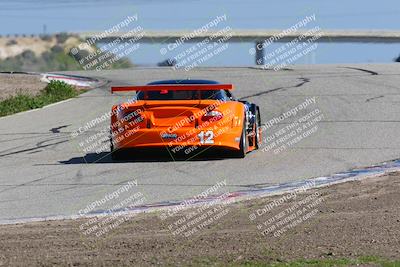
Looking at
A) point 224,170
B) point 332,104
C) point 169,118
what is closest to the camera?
point 224,170

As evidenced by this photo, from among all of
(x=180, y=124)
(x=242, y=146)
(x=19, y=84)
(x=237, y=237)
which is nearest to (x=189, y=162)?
(x=180, y=124)

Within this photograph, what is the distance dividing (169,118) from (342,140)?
135 inches

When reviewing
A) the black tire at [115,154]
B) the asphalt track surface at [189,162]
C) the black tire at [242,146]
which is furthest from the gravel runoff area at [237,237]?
the black tire at [115,154]

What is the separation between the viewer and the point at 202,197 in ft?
35.8

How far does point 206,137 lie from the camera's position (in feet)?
45.7

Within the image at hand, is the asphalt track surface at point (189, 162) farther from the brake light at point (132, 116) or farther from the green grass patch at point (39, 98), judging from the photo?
the brake light at point (132, 116)

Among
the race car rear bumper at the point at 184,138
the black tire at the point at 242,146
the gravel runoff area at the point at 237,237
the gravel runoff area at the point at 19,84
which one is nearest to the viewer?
the gravel runoff area at the point at 237,237

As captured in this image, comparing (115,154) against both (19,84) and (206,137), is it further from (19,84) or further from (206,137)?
(19,84)

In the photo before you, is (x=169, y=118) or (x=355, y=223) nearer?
(x=355, y=223)

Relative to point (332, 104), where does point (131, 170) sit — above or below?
above

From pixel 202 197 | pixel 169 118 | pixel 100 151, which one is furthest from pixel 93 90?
pixel 202 197

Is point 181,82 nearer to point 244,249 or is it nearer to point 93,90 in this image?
point 244,249

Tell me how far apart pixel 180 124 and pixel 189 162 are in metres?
0.55

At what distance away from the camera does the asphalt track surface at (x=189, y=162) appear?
38.1 ft
